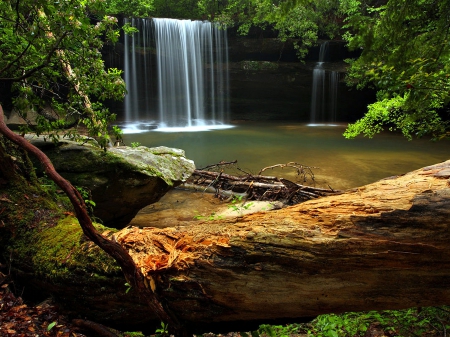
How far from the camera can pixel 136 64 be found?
22.5 meters

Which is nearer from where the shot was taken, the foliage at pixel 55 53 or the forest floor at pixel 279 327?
the forest floor at pixel 279 327

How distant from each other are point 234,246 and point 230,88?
24.2 metres

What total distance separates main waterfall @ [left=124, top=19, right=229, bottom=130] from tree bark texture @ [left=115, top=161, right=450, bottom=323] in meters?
20.3

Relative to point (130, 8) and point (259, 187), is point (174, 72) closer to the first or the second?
point (130, 8)

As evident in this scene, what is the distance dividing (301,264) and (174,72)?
22980 millimetres

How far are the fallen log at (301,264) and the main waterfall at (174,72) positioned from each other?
20.1 m

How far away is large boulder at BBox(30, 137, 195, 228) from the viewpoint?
5023mm

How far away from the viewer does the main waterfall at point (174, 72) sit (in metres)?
22.4

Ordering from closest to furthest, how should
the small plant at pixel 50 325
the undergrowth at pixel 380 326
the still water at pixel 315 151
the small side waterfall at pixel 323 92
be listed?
the small plant at pixel 50 325
the undergrowth at pixel 380 326
the still water at pixel 315 151
the small side waterfall at pixel 323 92

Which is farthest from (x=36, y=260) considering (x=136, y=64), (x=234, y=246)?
(x=136, y=64)

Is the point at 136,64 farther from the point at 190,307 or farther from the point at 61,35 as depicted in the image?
the point at 190,307

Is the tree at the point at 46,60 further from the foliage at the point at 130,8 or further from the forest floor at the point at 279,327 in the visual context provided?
the foliage at the point at 130,8

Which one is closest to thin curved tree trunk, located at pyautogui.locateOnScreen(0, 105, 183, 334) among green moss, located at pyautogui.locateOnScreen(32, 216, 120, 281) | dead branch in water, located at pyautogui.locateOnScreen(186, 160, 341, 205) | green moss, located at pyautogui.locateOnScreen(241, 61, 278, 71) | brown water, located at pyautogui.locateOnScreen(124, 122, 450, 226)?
green moss, located at pyautogui.locateOnScreen(32, 216, 120, 281)

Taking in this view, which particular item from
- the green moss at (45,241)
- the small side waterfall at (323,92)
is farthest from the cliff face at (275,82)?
the green moss at (45,241)
